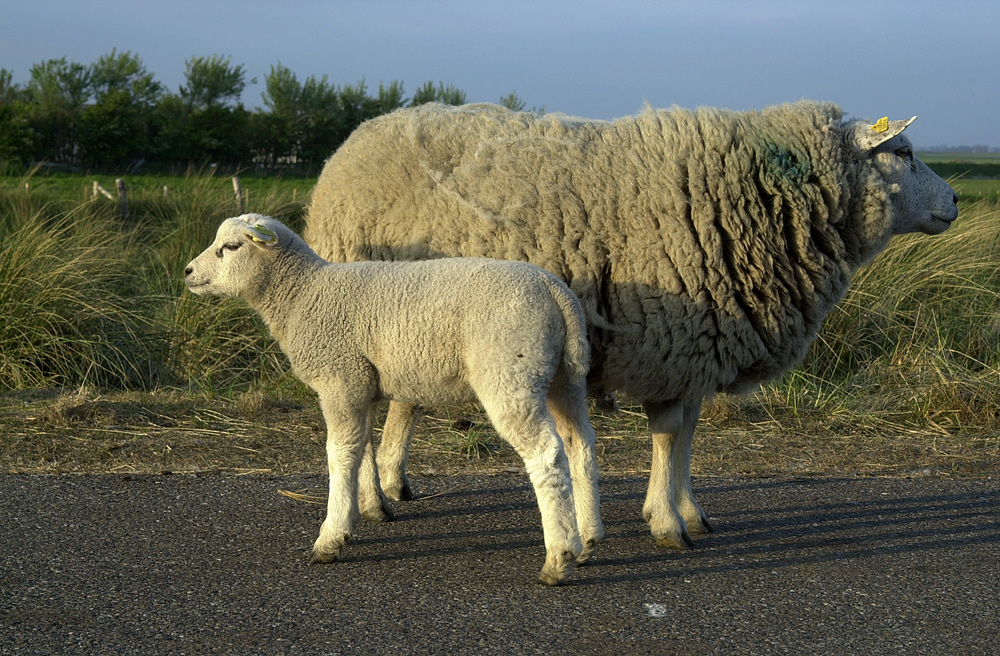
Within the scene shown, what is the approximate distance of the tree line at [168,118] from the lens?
112 feet

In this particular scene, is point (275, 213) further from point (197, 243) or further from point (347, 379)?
point (347, 379)

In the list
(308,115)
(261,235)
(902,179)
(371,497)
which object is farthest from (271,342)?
(308,115)

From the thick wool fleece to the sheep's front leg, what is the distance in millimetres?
140

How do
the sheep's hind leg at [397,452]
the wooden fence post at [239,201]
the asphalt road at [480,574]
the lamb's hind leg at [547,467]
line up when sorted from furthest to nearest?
the wooden fence post at [239,201] → the sheep's hind leg at [397,452] → the lamb's hind leg at [547,467] → the asphalt road at [480,574]

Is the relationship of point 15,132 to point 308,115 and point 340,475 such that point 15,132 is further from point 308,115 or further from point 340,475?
point 340,475

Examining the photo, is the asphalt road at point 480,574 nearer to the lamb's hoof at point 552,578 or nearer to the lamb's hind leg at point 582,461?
the lamb's hoof at point 552,578

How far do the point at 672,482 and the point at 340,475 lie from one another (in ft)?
4.53

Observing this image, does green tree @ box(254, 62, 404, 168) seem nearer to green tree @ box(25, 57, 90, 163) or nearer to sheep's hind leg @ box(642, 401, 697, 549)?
green tree @ box(25, 57, 90, 163)

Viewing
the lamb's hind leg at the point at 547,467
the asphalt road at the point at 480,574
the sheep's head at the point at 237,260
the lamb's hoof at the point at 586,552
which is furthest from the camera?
the sheep's head at the point at 237,260

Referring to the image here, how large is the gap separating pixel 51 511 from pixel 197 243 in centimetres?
585

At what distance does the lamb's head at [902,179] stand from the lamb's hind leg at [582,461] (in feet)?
5.57

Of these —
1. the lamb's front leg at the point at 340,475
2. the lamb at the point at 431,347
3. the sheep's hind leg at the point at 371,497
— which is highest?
the lamb at the point at 431,347

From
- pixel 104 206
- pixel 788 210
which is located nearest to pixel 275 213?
pixel 104 206

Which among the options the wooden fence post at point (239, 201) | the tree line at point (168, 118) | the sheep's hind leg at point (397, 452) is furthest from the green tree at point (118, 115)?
the sheep's hind leg at point (397, 452)
